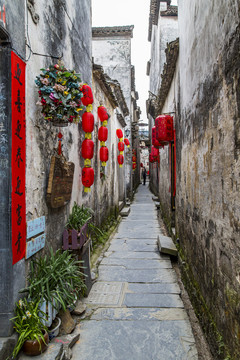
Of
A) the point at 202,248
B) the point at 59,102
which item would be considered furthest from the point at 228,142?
the point at 59,102

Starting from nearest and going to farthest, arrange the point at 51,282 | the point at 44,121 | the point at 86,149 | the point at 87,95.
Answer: the point at 51,282, the point at 44,121, the point at 87,95, the point at 86,149

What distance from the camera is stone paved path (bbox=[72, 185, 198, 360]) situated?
3062 millimetres

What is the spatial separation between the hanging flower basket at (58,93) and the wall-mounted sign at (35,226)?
1.27 metres

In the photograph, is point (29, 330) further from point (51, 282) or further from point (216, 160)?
point (216, 160)

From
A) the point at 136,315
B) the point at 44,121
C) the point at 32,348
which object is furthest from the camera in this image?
the point at 136,315

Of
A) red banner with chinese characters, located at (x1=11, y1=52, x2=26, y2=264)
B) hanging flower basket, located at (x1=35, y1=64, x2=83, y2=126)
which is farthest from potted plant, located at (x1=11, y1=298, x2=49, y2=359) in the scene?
hanging flower basket, located at (x1=35, y1=64, x2=83, y2=126)

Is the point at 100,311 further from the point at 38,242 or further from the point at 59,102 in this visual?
the point at 59,102

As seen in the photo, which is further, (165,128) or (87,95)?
(165,128)

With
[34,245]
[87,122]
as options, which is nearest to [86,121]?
[87,122]

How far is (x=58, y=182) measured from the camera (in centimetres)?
398

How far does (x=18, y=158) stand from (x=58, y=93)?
1027 millimetres

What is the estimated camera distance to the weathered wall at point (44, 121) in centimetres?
327

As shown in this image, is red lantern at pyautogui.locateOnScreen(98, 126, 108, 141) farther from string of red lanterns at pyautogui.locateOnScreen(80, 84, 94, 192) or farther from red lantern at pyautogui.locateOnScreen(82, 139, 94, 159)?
red lantern at pyautogui.locateOnScreen(82, 139, 94, 159)

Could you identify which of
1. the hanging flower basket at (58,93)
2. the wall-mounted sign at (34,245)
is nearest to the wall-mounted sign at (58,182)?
the wall-mounted sign at (34,245)
